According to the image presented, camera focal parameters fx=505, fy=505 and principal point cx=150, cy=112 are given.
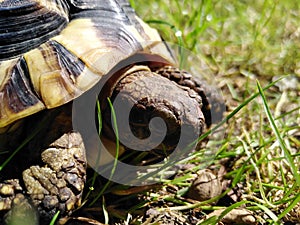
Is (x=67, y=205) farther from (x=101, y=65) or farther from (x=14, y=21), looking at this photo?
(x=14, y=21)

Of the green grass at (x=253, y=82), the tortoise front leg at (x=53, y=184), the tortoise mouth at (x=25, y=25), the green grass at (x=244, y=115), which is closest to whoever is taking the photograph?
the tortoise front leg at (x=53, y=184)

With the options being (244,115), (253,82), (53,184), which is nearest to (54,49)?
(53,184)

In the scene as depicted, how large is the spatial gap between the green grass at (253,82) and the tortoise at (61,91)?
0.39 m

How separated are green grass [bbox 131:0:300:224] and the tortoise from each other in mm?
385

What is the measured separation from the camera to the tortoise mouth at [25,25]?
214 centimetres

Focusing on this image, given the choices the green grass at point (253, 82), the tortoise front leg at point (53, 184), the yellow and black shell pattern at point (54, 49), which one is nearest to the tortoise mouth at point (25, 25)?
the yellow and black shell pattern at point (54, 49)

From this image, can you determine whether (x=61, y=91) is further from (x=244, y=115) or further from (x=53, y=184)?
(x=244, y=115)

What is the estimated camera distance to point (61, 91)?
207 centimetres

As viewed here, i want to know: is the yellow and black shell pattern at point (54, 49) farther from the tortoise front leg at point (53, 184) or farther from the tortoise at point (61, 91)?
the tortoise front leg at point (53, 184)

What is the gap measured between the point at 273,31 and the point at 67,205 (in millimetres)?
2447

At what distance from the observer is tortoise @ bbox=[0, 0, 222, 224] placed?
204cm

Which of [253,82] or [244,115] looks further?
[253,82]

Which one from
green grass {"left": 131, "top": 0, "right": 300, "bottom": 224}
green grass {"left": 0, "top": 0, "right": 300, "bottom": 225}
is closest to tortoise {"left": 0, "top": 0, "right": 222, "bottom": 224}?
green grass {"left": 0, "top": 0, "right": 300, "bottom": 225}

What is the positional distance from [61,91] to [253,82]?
1715mm
